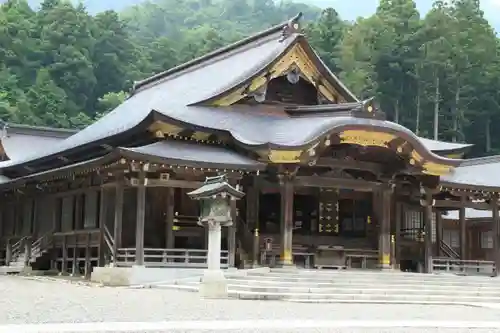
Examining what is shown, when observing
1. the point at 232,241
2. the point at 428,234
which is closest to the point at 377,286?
the point at 232,241

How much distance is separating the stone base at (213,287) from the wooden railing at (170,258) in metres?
4.80

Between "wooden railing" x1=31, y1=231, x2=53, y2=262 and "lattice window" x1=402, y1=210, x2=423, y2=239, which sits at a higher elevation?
"lattice window" x1=402, y1=210, x2=423, y2=239

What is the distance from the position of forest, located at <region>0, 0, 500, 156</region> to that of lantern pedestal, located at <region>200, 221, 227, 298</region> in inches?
1685

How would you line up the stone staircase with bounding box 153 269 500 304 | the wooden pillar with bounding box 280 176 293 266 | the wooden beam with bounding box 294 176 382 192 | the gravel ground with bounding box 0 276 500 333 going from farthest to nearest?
1. the wooden beam with bounding box 294 176 382 192
2. the wooden pillar with bounding box 280 176 293 266
3. the stone staircase with bounding box 153 269 500 304
4. the gravel ground with bounding box 0 276 500 333

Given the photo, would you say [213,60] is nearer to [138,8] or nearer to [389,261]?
[389,261]

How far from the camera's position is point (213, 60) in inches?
1176

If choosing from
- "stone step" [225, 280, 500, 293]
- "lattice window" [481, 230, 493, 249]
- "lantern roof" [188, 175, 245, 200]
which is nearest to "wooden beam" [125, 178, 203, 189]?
"stone step" [225, 280, 500, 293]

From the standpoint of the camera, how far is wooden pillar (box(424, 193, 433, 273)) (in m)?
24.0

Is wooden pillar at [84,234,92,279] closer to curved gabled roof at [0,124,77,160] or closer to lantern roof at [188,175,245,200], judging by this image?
lantern roof at [188,175,245,200]

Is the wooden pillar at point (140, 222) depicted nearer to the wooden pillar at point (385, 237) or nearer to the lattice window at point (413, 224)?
the wooden pillar at point (385, 237)

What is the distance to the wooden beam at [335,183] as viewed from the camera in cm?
2208

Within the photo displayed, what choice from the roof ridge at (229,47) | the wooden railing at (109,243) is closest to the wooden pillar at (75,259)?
the wooden railing at (109,243)

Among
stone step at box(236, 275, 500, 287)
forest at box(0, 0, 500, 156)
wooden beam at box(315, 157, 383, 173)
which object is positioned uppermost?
forest at box(0, 0, 500, 156)

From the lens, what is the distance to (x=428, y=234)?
2411cm
